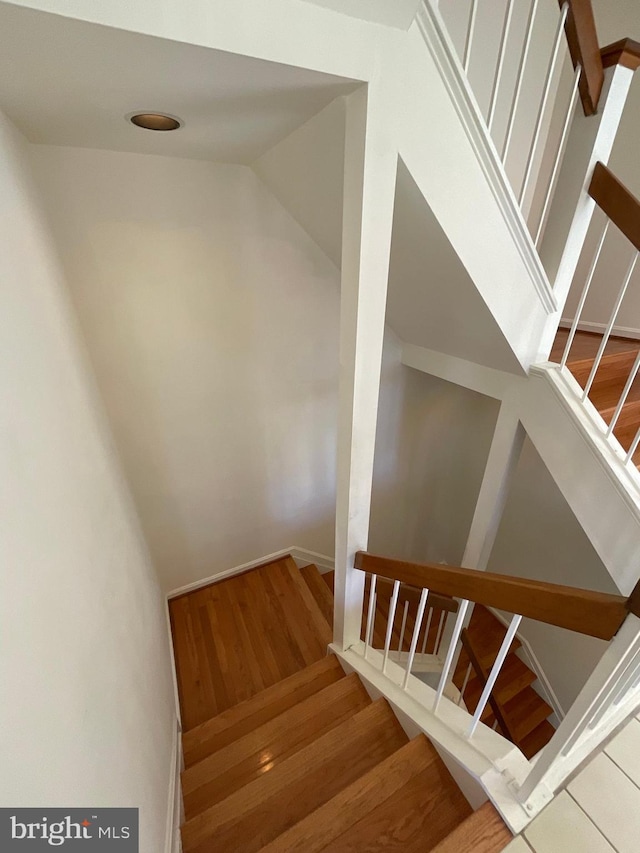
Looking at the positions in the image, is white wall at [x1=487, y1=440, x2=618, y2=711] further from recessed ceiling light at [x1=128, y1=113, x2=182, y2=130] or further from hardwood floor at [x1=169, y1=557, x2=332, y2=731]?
recessed ceiling light at [x1=128, y1=113, x2=182, y2=130]

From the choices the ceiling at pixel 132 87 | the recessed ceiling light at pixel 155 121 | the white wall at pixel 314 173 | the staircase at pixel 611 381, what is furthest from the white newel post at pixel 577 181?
the recessed ceiling light at pixel 155 121

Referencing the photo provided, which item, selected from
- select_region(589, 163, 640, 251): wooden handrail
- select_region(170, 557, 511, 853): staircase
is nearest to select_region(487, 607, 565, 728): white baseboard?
select_region(170, 557, 511, 853): staircase

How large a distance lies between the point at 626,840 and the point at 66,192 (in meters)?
2.75

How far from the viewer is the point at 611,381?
6.82 feet

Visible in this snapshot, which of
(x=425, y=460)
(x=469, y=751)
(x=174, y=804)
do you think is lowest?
(x=174, y=804)

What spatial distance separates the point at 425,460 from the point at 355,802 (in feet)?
7.91

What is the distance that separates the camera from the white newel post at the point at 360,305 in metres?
0.99

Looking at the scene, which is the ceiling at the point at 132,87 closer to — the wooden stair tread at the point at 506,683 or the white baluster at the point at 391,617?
the white baluster at the point at 391,617

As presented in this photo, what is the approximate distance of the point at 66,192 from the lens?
1428 millimetres

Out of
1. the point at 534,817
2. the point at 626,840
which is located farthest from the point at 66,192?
the point at 626,840

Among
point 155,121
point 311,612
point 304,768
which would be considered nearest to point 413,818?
point 304,768

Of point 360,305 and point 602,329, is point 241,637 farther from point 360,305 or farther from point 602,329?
point 602,329

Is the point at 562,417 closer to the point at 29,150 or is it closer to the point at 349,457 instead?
the point at 349,457

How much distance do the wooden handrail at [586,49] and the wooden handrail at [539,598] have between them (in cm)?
163
